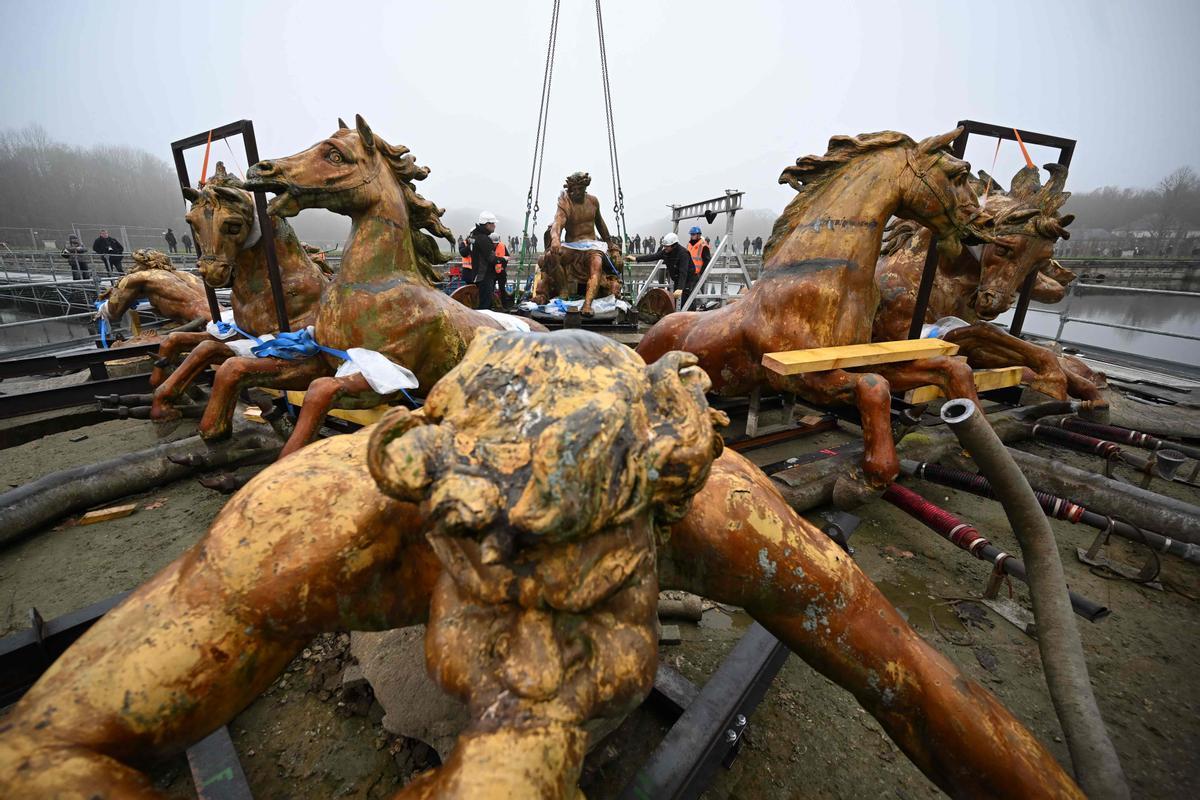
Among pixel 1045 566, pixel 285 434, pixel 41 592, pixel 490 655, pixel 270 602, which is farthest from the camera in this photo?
pixel 285 434

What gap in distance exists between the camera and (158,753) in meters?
0.91

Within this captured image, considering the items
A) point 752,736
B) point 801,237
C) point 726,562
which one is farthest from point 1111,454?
point 726,562

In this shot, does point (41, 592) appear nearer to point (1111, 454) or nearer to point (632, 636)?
point (632, 636)

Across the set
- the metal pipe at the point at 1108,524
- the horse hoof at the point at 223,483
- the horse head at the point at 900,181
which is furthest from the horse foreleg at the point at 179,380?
the metal pipe at the point at 1108,524

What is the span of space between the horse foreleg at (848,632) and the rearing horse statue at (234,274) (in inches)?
160

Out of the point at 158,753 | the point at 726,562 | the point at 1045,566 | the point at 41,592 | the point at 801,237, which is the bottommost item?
the point at 41,592

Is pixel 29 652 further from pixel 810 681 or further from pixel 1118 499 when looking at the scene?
pixel 1118 499

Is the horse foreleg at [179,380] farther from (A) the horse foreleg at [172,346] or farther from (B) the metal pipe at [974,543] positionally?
(B) the metal pipe at [974,543]

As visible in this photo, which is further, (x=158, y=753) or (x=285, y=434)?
(x=285, y=434)

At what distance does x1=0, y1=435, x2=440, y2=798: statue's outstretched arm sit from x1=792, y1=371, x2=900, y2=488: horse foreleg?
2.68m

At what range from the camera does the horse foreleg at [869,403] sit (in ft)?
9.62

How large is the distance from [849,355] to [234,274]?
4844 mm

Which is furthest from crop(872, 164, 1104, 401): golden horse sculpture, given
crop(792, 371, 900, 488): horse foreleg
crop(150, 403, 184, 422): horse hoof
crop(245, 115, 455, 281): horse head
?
crop(150, 403, 184, 422): horse hoof

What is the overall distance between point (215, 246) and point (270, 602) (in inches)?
168
